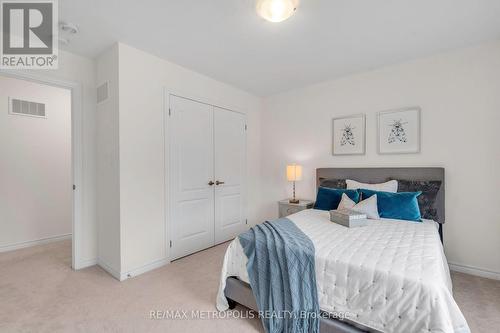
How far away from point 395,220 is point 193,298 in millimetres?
2159

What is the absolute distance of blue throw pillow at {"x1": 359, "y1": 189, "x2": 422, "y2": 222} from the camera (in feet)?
8.10

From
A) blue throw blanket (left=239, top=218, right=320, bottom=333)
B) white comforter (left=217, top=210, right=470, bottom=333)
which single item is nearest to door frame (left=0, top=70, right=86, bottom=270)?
white comforter (left=217, top=210, right=470, bottom=333)

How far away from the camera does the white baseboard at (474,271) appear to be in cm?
247

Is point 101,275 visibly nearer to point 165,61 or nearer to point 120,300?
point 120,300

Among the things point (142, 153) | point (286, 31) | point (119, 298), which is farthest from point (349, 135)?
point (119, 298)

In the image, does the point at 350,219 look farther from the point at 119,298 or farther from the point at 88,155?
the point at 88,155

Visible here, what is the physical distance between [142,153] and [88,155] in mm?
704

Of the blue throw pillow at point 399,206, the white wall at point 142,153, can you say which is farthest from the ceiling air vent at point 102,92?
the blue throw pillow at point 399,206

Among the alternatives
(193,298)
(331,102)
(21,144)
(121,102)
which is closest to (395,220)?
(331,102)

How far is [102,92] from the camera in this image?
108 inches

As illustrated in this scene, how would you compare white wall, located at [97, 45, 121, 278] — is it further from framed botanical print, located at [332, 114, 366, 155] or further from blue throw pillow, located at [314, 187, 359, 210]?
framed botanical print, located at [332, 114, 366, 155]

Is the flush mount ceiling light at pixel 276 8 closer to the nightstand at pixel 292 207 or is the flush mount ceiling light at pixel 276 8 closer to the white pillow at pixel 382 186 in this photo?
the white pillow at pixel 382 186

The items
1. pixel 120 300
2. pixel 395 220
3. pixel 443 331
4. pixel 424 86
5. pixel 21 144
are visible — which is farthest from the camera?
pixel 21 144

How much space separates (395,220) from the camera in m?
2.47
